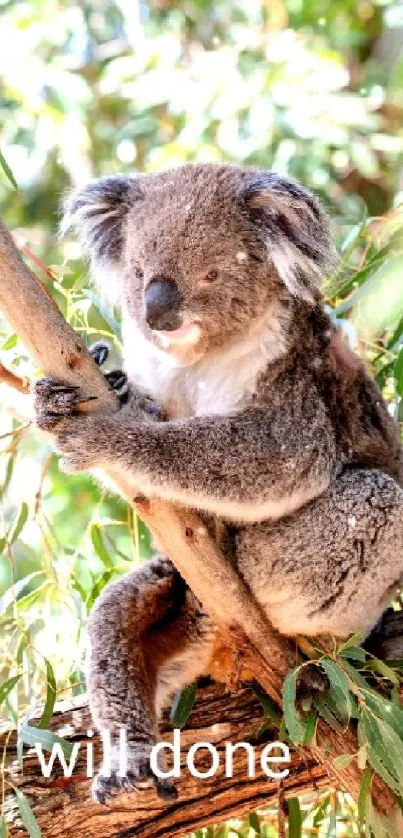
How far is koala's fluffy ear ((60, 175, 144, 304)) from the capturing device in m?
3.18

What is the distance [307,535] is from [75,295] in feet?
3.03

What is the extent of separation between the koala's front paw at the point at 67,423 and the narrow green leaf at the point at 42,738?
68 centimetres

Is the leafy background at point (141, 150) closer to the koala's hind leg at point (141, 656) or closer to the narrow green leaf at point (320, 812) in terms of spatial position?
the narrow green leaf at point (320, 812)

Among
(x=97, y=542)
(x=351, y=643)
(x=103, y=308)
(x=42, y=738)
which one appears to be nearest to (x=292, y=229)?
(x=103, y=308)

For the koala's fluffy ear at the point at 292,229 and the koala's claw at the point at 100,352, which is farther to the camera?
the koala's claw at the point at 100,352

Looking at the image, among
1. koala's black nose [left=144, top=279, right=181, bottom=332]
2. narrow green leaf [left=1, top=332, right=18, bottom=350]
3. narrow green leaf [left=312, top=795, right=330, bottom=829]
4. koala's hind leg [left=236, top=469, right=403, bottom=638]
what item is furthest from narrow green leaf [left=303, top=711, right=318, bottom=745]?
narrow green leaf [left=1, top=332, right=18, bottom=350]

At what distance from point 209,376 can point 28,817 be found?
1.15m

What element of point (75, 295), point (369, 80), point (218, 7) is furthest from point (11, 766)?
point (218, 7)

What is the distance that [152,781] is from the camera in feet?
9.13

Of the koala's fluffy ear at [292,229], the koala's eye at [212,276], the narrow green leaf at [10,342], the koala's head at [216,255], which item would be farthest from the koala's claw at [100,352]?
the koala's fluffy ear at [292,229]

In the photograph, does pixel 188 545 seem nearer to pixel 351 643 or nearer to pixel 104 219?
pixel 351 643

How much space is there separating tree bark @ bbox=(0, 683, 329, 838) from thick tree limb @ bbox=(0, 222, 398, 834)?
17 cm

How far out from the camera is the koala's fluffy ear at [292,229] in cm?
288

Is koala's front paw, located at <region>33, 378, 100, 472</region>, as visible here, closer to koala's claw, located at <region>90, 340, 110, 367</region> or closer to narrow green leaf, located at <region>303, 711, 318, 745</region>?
koala's claw, located at <region>90, 340, 110, 367</region>
